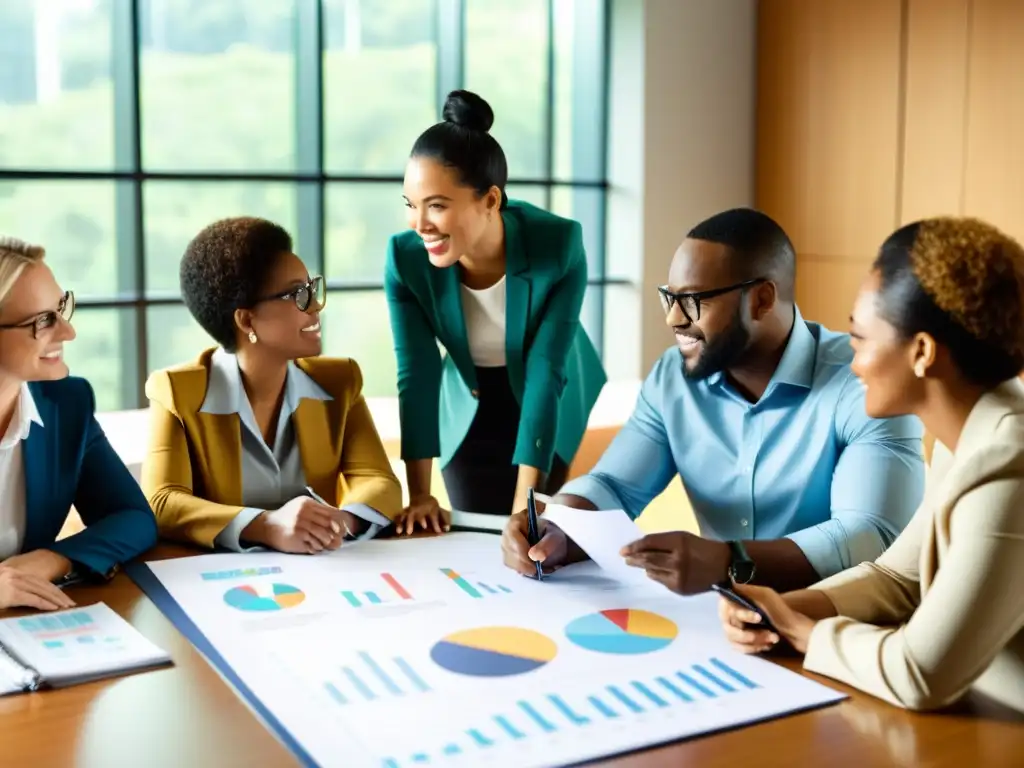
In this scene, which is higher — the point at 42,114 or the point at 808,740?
the point at 42,114

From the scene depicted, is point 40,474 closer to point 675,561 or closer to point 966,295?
point 675,561

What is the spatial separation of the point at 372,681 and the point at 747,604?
1.57ft

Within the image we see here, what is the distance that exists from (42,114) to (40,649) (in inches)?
163

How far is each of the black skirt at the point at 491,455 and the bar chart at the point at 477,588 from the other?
1001 mm

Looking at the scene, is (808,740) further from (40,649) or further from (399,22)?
(399,22)

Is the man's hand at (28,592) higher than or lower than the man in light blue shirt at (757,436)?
lower

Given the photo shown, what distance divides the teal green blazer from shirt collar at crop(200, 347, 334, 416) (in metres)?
0.29

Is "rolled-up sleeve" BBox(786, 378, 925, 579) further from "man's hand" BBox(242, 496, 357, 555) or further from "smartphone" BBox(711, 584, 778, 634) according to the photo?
"man's hand" BBox(242, 496, 357, 555)

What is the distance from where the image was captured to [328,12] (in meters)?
5.66

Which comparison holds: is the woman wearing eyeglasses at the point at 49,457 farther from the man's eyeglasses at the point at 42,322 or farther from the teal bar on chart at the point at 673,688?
the teal bar on chart at the point at 673,688

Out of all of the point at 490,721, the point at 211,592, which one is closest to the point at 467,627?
the point at 490,721

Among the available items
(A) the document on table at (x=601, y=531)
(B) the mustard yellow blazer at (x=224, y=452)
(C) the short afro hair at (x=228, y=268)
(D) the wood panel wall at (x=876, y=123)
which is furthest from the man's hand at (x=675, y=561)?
(D) the wood panel wall at (x=876, y=123)

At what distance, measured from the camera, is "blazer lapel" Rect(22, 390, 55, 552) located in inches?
75.7

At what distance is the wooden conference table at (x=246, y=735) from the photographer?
1.19m
